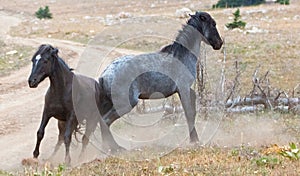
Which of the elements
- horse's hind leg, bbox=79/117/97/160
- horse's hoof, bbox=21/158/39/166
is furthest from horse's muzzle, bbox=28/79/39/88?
horse's hind leg, bbox=79/117/97/160

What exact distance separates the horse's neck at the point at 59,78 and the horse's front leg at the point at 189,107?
2.08m

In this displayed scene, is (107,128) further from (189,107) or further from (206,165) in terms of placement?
(206,165)

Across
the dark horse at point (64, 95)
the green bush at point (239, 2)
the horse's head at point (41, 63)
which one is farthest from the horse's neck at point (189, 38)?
the green bush at point (239, 2)

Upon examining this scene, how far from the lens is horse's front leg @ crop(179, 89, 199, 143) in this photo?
403 inches

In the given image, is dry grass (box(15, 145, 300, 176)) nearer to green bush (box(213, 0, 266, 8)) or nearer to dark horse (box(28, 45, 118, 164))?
dark horse (box(28, 45, 118, 164))

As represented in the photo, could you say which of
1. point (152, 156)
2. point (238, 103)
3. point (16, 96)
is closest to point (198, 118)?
point (238, 103)

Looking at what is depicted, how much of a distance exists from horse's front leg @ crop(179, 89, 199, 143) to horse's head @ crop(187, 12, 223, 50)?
3.06 ft

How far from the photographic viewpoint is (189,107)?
1035cm

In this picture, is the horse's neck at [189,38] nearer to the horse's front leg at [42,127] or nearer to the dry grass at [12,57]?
the horse's front leg at [42,127]

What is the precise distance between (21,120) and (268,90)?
17.0ft

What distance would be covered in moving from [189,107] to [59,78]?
7.90ft

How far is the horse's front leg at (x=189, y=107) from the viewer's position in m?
10.2

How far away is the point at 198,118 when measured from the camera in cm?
1220

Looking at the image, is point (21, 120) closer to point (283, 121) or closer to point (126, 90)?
point (126, 90)
